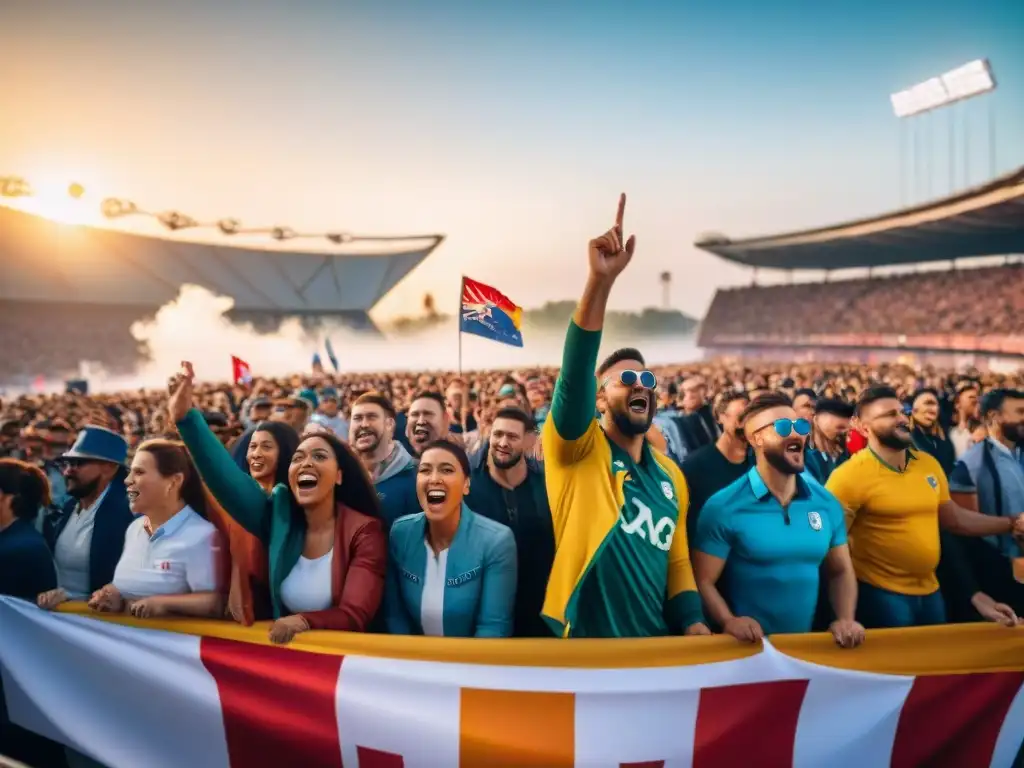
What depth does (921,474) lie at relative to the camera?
3316 millimetres

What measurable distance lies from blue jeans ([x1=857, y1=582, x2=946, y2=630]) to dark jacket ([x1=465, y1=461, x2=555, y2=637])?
1.37 m

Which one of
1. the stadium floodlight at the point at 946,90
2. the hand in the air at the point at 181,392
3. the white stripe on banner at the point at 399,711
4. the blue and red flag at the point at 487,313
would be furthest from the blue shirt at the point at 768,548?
the stadium floodlight at the point at 946,90

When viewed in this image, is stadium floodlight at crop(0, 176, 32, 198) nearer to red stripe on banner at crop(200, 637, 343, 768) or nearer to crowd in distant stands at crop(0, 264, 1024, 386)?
crowd in distant stands at crop(0, 264, 1024, 386)

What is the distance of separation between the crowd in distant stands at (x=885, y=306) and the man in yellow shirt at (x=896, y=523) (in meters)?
37.5

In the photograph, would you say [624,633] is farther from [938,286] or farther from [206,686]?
[938,286]

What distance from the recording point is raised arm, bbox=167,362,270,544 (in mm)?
2807

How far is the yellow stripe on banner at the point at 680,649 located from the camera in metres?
2.54

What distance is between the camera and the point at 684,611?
8.76 ft

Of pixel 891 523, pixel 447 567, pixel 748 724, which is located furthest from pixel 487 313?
pixel 748 724

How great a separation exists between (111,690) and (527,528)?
171 centimetres

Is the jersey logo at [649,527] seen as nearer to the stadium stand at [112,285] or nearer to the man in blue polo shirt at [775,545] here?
the man in blue polo shirt at [775,545]

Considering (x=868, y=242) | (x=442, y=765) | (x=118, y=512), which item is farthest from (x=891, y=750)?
(x=868, y=242)

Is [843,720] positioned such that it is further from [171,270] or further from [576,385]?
[171,270]

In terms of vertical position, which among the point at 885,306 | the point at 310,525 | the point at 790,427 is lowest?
the point at 310,525
